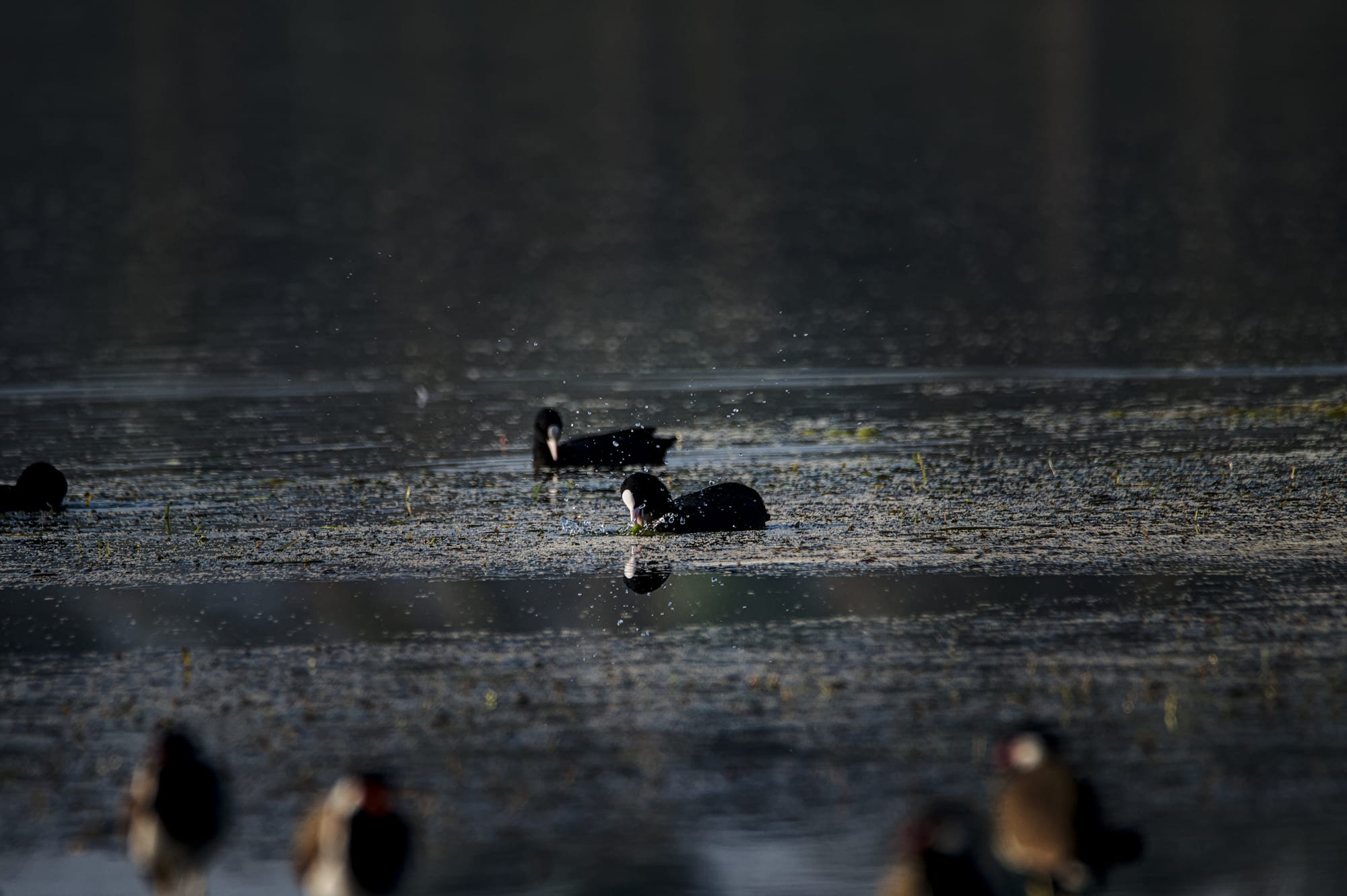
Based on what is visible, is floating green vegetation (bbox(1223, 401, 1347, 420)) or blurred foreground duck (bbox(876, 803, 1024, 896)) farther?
Result: floating green vegetation (bbox(1223, 401, 1347, 420))

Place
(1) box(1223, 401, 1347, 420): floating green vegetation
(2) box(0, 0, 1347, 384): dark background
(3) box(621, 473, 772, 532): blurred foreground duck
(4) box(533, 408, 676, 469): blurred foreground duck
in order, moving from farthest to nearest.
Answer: (2) box(0, 0, 1347, 384): dark background → (1) box(1223, 401, 1347, 420): floating green vegetation → (4) box(533, 408, 676, 469): blurred foreground duck → (3) box(621, 473, 772, 532): blurred foreground duck

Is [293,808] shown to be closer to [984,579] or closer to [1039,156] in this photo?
[984,579]

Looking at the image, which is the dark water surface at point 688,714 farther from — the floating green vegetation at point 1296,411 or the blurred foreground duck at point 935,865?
the floating green vegetation at point 1296,411

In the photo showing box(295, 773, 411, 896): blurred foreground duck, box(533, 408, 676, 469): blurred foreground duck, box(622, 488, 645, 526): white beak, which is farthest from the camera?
box(533, 408, 676, 469): blurred foreground duck

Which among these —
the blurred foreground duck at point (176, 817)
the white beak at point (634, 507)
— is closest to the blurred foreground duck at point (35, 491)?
the white beak at point (634, 507)

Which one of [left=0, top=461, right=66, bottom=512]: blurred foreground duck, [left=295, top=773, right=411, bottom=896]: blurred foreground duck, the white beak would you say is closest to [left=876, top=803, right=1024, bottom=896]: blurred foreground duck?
[left=295, top=773, right=411, bottom=896]: blurred foreground duck

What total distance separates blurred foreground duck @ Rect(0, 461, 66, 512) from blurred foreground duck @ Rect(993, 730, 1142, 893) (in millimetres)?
8335

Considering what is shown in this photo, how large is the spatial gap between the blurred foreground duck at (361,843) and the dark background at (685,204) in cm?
1319

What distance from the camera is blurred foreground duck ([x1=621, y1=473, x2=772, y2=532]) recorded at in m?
11.5

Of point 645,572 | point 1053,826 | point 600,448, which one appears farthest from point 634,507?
point 1053,826

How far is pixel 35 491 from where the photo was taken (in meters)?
12.7

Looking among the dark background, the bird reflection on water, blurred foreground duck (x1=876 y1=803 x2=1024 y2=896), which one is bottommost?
blurred foreground duck (x1=876 y1=803 x2=1024 y2=896)

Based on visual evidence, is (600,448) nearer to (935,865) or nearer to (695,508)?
(695,508)

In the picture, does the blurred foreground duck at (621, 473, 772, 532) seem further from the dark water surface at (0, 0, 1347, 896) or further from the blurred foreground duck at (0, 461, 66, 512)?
the blurred foreground duck at (0, 461, 66, 512)
